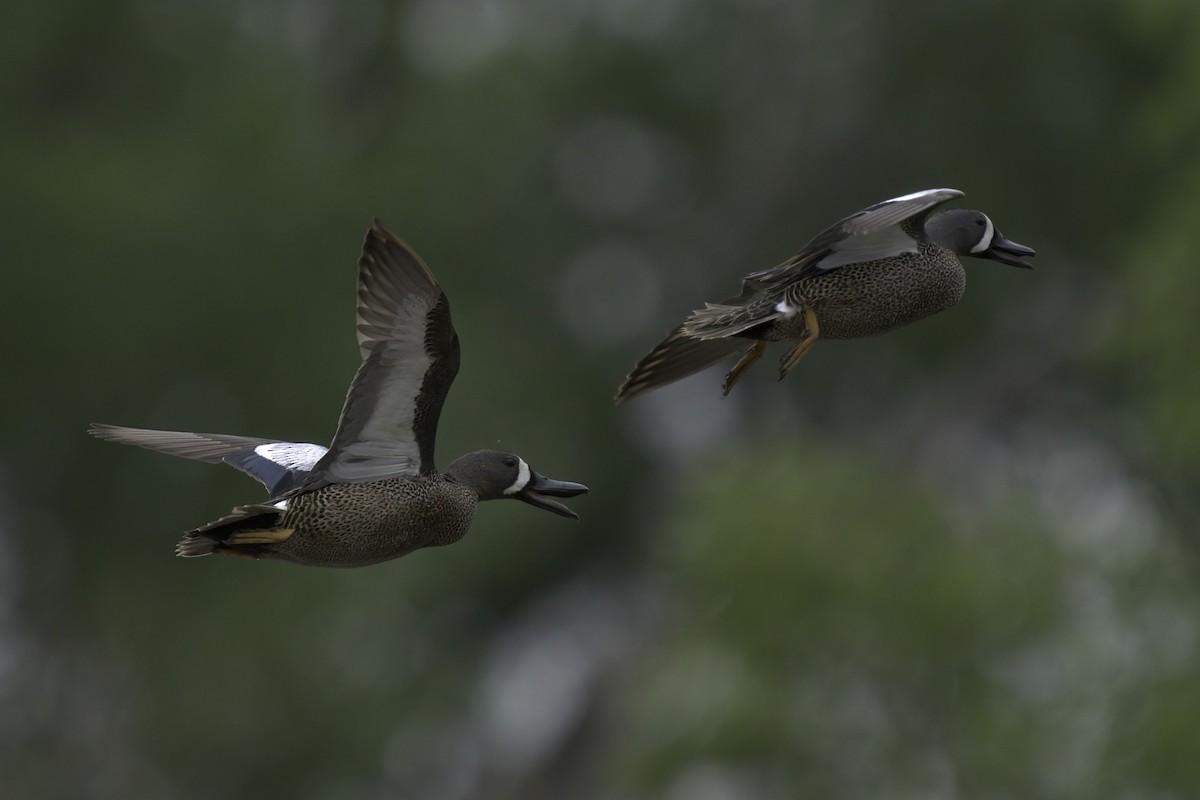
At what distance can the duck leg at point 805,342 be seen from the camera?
21.1ft

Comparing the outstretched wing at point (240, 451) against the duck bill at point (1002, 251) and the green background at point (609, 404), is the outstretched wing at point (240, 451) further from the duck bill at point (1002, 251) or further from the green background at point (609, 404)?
the green background at point (609, 404)

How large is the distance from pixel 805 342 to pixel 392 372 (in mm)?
1156

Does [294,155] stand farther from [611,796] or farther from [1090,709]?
[1090,709]

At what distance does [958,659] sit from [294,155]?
981cm

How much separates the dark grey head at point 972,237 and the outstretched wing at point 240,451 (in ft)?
6.74

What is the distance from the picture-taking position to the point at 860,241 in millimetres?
6727

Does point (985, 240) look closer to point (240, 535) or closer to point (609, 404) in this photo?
point (240, 535)

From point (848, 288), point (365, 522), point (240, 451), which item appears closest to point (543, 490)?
point (365, 522)

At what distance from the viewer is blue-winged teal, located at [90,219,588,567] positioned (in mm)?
6301

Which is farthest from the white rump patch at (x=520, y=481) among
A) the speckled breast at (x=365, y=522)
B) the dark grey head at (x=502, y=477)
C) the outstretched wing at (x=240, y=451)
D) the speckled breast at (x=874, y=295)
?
the speckled breast at (x=874, y=295)

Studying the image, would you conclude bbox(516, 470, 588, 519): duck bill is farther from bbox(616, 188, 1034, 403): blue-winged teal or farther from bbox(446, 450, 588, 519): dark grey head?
bbox(616, 188, 1034, 403): blue-winged teal

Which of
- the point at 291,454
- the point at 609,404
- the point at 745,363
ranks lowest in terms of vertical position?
the point at 609,404

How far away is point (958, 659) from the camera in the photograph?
17.2 meters

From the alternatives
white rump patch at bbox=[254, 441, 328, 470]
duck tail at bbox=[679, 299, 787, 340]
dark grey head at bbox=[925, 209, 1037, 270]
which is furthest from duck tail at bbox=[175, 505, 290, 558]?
dark grey head at bbox=[925, 209, 1037, 270]
